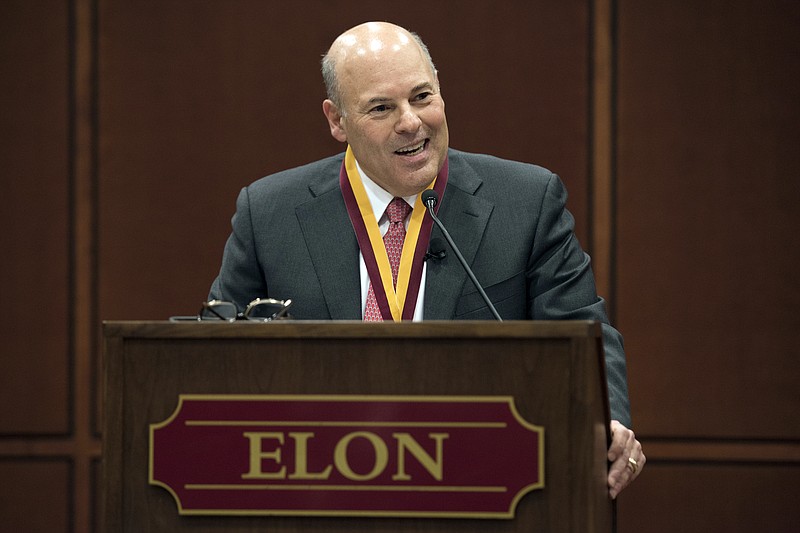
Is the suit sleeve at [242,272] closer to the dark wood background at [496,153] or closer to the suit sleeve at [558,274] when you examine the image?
the suit sleeve at [558,274]

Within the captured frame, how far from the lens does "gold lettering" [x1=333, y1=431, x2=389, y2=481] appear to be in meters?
1.32

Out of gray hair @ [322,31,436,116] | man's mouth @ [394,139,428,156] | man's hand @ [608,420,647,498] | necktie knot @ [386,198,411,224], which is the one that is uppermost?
gray hair @ [322,31,436,116]

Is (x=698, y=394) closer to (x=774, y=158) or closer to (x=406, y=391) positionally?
(x=774, y=158)

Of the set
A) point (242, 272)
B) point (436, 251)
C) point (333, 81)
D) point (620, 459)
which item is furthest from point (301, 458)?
point (333, 81)

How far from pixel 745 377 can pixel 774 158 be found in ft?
2.22

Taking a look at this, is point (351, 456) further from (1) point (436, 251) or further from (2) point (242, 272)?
(2) point (242, 272)

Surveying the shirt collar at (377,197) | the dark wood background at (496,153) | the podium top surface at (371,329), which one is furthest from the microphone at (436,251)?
the dark wood background at (496,153)

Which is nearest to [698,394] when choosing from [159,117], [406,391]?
[159,117]

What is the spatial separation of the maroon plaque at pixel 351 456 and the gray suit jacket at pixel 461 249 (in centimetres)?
74

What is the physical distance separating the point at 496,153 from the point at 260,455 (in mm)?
2163

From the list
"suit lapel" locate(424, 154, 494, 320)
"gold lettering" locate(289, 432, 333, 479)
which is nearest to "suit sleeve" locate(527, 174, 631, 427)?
"suit lapel" locate(424, 154, 494, 320)

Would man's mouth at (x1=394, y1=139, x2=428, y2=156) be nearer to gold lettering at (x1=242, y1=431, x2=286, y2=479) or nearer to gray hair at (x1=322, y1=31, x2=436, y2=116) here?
gray hair at (x1=322, y1=31, x2=436, y2=116)

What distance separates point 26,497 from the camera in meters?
3.45

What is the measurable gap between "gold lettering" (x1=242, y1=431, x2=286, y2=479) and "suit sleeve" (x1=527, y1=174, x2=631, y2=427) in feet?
2.88
